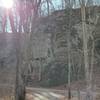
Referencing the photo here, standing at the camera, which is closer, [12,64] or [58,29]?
[58,29]

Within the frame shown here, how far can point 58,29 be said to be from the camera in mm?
29500

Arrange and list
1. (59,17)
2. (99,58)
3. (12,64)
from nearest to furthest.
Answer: (99,58) < (59,17) < (12,64)

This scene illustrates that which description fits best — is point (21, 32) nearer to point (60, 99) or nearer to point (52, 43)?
point (60, 99)

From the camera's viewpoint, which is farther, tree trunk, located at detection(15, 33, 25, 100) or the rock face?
the rock face

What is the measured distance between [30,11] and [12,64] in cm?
2142

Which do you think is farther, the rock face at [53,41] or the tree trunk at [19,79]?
the rock face at [53,41]

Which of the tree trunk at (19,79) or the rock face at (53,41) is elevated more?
the rock face at (53,41)

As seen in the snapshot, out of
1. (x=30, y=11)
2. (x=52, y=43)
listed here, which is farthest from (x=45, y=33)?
(x=30, y=11)

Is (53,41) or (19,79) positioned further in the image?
(53,41)

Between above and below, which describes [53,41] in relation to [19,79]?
above

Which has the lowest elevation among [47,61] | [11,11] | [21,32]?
[47,61]

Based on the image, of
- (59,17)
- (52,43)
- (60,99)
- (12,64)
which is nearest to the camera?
(60,99)

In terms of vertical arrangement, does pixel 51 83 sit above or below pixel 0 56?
below

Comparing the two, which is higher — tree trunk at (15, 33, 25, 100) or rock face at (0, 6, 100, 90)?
rock face at (0, 6, 100, 90)
